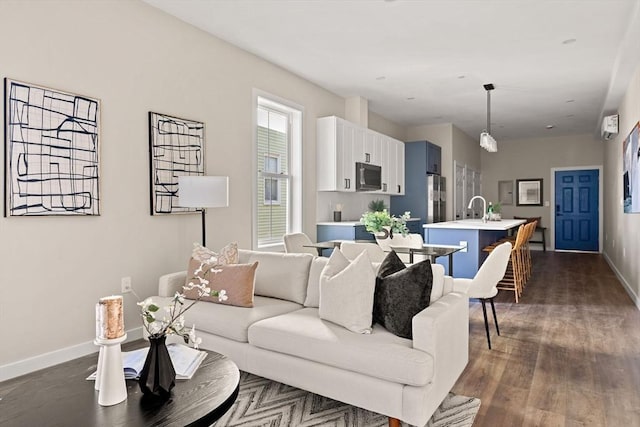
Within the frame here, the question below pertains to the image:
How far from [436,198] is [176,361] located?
7076mm

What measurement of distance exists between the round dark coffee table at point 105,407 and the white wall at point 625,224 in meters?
5.02

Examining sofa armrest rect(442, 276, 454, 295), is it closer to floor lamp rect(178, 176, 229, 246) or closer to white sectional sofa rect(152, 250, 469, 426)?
white sectional sofa rect(152, 250, 469, 426)

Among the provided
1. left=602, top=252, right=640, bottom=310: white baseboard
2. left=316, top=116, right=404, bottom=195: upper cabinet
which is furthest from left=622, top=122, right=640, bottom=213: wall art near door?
left=316, top=116, right=404, bottom=195: upper cabinet

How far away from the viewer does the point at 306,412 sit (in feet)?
7.80

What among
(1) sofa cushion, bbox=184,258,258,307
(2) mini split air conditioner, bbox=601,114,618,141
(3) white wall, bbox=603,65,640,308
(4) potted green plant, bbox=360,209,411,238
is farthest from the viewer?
(2) mini split air conditioner, bbox=601,114,618,141

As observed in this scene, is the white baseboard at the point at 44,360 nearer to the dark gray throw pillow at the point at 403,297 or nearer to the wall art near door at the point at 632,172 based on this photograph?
the dark gray throw pillow at the point at 403,297

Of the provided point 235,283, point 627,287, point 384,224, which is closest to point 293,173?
Answer: point 384,224

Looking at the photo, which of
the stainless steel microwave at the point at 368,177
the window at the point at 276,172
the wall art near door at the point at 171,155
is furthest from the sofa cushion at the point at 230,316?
the stainless steel microwave at the point at 368,177

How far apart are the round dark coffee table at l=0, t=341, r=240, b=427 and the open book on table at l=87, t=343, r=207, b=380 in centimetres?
3

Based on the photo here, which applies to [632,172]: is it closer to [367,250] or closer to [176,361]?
[367,250]

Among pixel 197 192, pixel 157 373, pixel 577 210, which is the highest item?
pixel 197 192

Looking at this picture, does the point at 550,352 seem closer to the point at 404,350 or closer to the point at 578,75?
the point at 404,350

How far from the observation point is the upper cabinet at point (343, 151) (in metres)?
5.82

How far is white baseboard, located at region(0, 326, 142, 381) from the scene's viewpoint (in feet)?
9.19
